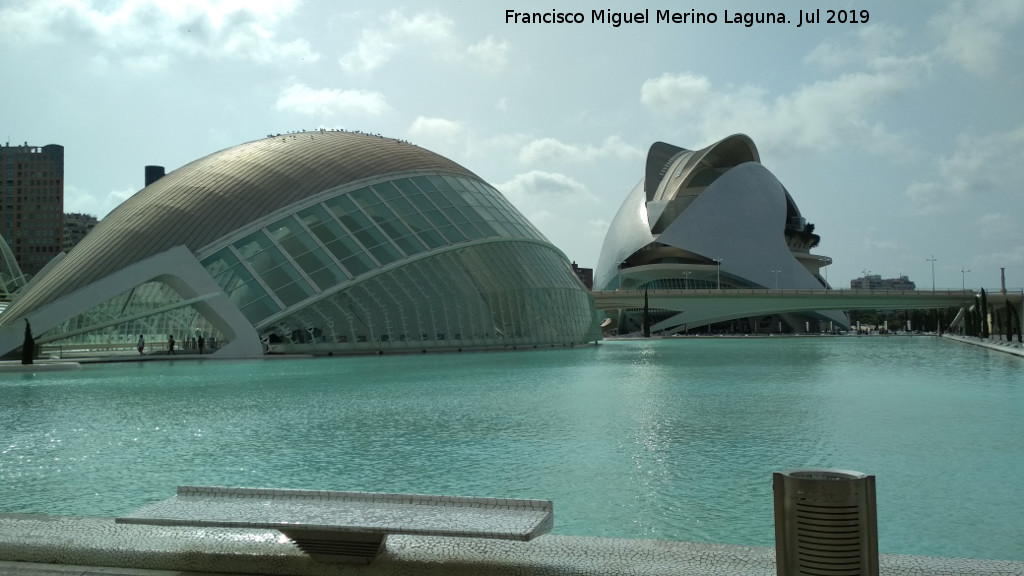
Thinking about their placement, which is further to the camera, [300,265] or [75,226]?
[75,226]

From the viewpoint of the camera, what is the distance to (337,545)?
4738mm

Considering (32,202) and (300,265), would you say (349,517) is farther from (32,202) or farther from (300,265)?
(32,202)

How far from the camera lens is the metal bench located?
14.8 feet

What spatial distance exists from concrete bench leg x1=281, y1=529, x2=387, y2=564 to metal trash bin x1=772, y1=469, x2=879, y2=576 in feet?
6.94

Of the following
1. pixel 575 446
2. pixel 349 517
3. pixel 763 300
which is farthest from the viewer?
pixel 763 300

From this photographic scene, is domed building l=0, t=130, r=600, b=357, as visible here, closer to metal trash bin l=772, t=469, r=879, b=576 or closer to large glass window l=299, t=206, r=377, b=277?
large glass window l=299, t=206, r=377, b=277

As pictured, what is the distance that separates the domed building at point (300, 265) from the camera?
3278 centimetres

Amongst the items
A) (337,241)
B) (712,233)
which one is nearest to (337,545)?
(337,241)

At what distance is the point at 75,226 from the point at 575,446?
554 ft

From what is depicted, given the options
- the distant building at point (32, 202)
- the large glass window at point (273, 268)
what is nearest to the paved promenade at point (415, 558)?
the large glass window at point (273, 268)

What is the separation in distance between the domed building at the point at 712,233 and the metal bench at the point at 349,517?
90126mm

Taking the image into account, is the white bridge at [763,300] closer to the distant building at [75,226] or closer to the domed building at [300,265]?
the domed building at [300,265]

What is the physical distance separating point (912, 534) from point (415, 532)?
3891 millimetres

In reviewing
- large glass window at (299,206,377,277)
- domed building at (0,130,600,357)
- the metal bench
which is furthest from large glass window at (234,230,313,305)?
the metal bench
